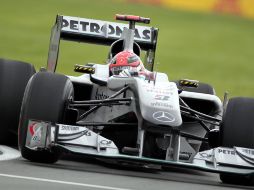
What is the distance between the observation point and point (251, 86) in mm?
30359

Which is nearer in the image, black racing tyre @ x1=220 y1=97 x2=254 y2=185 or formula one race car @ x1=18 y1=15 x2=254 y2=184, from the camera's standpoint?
formula one race car @ x1=18 y1=15 x2=254 y2=184

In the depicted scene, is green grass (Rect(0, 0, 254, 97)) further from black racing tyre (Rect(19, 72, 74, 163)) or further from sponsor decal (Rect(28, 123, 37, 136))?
sponsor decal (Rect(28, 123, 37, 136))

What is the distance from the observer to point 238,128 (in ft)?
41.2

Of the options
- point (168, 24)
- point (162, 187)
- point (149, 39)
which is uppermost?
point (168, 24)

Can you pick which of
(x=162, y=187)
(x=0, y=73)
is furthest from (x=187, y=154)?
(x=0, y=73)

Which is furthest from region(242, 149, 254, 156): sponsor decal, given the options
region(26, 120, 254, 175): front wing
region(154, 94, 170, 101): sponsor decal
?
region(154, 94, 170, 101): sponsor decal

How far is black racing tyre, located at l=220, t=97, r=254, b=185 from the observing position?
41.1ft

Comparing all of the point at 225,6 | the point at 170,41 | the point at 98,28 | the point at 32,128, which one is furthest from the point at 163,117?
the point at 225,6

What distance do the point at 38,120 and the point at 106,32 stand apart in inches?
178

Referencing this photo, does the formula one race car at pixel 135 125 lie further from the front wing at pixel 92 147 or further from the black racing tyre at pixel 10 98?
the black racing tyre at pixel 10 98

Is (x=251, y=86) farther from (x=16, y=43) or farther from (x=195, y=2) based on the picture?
(x=195, y=2)

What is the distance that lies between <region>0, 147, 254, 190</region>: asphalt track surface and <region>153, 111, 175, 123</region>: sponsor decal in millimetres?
692

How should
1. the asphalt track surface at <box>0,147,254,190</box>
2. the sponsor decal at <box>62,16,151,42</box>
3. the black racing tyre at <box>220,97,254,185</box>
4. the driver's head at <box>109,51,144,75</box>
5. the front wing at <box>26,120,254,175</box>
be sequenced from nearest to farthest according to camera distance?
1. the asphalt track surface at <box>0,147,254,190</box>
2. the front wing at <box>26,120,254,175</box>
3. the black racing tyre at <box>220,97,254,185</box>
4. the driver's head at <box>109,51,144,75</box>
5. the sponsor decal at <box>62,16,151,42</box>

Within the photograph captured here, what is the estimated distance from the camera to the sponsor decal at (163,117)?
39.8 ft
